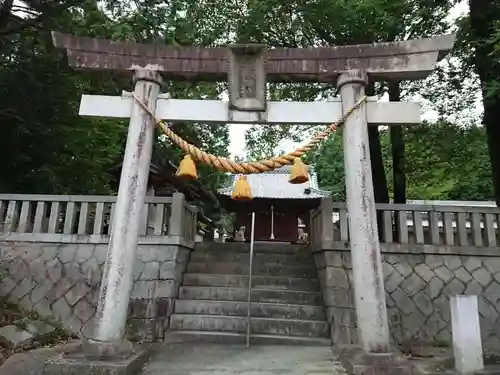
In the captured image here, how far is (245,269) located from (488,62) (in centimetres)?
577

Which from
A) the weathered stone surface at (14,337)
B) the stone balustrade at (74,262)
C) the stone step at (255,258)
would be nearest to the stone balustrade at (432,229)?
the stone step at (255,258)

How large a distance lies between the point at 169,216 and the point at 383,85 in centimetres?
658

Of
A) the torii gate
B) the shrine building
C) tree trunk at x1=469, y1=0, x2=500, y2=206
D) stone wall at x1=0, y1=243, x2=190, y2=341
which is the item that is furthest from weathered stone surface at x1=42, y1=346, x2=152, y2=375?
the shrine building

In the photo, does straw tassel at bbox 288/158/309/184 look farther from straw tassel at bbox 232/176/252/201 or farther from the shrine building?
the shrine building

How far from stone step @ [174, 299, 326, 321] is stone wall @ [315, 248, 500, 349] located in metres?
0.33

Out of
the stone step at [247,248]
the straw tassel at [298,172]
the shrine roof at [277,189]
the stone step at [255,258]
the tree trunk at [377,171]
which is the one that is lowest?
the stone step at [255,258]

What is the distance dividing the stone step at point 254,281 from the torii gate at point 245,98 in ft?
9.62

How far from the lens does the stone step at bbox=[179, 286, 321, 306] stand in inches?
294

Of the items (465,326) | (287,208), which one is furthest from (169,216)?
(287,208)

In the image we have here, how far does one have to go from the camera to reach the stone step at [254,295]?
7477 mm

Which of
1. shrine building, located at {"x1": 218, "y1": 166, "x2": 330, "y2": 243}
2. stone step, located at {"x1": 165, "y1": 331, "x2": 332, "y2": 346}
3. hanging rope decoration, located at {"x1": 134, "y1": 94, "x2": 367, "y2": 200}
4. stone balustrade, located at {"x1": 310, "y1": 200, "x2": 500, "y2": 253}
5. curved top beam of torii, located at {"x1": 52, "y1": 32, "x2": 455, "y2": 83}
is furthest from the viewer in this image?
shrine building, located at {"x1": 218, "y1": 166, "x2": 330, "y2": 243}

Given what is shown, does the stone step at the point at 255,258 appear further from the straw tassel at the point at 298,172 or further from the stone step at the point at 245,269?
the straw tassel at the point at 298,172

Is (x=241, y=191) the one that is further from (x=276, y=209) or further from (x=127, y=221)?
(x=276, y=209)

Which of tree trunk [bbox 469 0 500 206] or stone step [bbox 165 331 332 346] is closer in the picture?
stone step [bbox 165 331 332 346]
